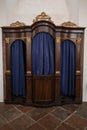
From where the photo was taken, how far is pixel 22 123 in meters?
3.14

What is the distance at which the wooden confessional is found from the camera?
383 centimetres

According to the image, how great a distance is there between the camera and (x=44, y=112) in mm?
3676

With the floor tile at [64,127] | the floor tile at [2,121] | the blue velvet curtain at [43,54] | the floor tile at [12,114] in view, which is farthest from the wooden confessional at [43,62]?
the floor tile at [64,127]

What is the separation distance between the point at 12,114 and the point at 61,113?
1.14 m

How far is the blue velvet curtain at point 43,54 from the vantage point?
149 inches

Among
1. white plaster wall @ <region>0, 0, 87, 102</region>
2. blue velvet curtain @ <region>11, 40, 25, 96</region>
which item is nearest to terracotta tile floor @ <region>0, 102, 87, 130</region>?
blue velvet curtain @ <region>11, 40, 25, 96</region>

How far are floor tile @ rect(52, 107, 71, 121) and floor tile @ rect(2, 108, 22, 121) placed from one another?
837mm

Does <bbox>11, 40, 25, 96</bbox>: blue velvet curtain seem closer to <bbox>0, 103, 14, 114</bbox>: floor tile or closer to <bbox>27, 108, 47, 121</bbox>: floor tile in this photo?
<bbox>0, 103, 14, 114</bbox>: floor tile

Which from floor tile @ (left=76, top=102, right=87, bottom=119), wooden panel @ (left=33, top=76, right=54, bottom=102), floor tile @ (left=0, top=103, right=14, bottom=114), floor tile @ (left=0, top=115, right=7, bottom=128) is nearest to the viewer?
floor tile @ (left=0, top=115, right=7, bottom=128)

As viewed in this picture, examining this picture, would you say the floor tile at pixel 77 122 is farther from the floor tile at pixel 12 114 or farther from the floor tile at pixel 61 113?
the floor tile at pixel 12 114

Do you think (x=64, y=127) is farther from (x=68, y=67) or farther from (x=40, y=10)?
(x=40, y=10)

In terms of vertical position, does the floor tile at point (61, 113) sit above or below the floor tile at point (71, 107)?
below

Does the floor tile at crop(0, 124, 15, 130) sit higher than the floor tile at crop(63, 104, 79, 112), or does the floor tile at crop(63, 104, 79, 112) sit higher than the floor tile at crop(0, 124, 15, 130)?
the floor tile at crop(63, 104, 79, 112)

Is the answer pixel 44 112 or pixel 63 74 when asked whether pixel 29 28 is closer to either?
pixel 63 74
